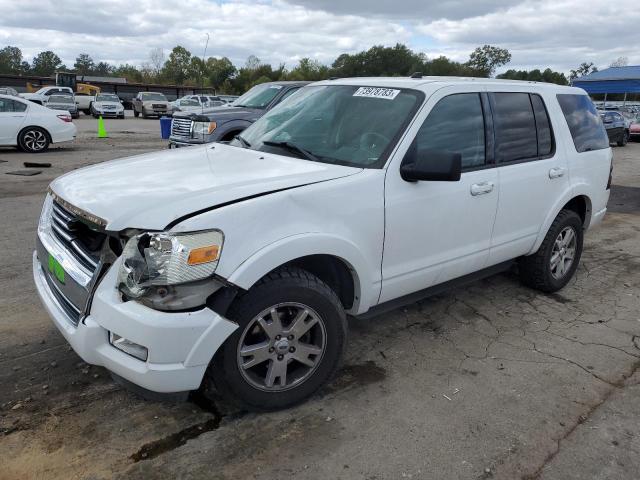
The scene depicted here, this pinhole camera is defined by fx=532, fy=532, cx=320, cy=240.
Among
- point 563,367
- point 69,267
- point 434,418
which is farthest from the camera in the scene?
point 563,367

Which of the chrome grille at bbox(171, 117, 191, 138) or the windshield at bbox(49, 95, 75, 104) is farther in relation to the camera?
the windshield at bbox(49, 95, 75, 104)

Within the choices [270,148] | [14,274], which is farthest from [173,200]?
[14,274]

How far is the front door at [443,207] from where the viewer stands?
3297 mm

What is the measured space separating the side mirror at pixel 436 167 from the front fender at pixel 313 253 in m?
0.60

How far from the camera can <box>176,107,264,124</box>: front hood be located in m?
10.5

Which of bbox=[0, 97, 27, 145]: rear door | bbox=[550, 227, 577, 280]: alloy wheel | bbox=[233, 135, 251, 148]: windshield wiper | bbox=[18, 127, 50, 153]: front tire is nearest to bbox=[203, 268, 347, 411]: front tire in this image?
bbox=[233, 135, 251, 148]: windshield wiper

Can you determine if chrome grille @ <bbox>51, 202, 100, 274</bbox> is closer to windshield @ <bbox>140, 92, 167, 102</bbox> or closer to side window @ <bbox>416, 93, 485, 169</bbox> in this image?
side window @ <bbox>416, 93, 485, 169</bbox>

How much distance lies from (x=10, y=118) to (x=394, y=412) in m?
13.8

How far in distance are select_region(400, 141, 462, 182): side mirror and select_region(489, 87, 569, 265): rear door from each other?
1.01 meters

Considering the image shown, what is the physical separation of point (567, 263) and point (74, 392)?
4301mm

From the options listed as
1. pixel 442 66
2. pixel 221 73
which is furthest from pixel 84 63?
pixel 442 66

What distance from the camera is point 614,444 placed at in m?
2.84

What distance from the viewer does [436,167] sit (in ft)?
10.1

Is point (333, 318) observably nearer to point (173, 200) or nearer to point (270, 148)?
point (173, 200)
